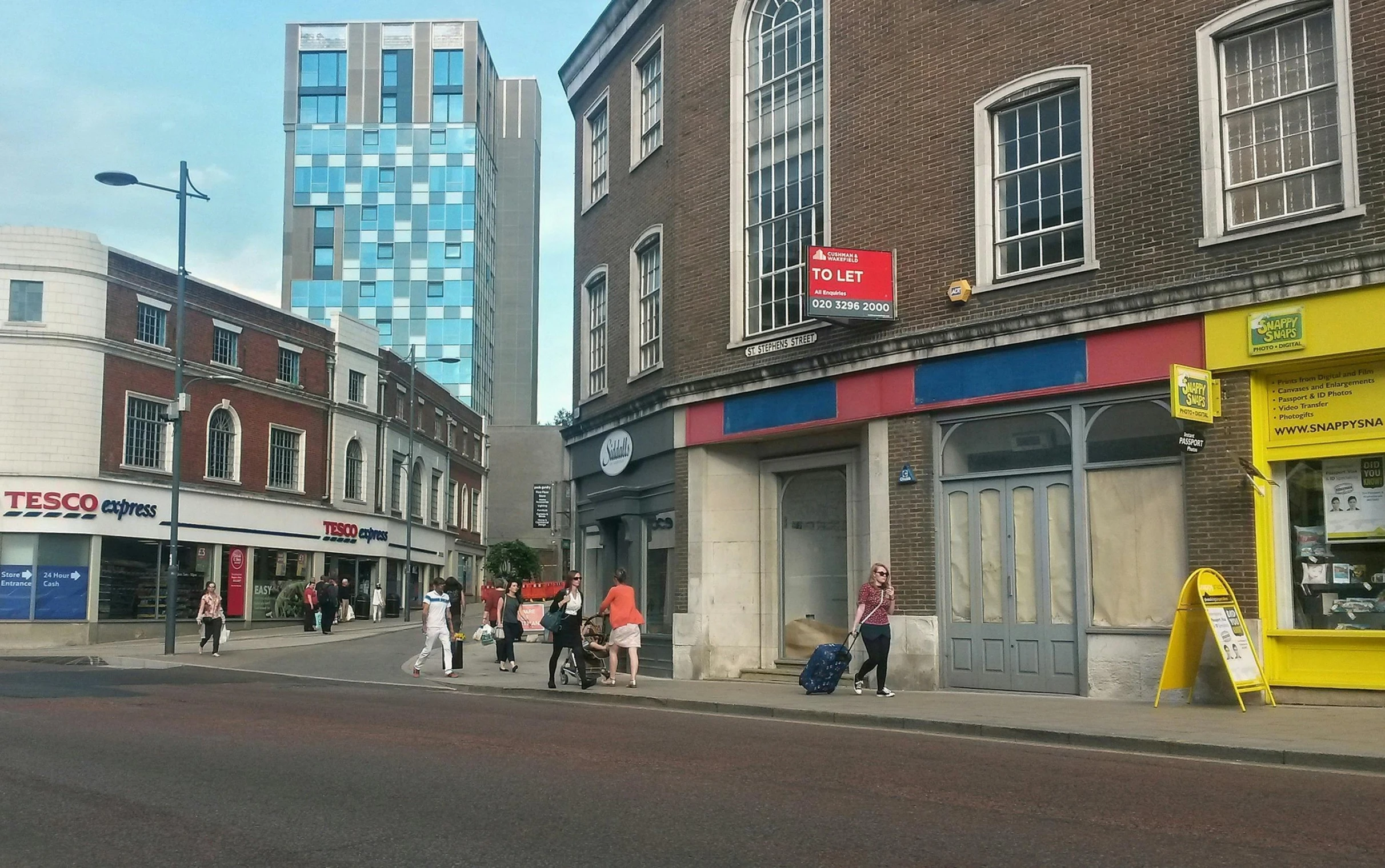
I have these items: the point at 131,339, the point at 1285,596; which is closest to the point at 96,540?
the point at 131,339

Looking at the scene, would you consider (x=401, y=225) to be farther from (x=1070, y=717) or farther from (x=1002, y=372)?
(x=1070, y=717)

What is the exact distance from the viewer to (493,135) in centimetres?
11475

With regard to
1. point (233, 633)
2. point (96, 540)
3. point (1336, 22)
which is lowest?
point (233, 633)

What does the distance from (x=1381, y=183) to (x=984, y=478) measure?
19.0 ft

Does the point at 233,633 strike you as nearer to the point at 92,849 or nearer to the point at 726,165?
the point at 726,165

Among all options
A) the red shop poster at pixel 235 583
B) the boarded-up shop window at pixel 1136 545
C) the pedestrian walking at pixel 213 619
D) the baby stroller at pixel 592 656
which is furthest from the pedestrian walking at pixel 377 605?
the boarded-up shop window at pixel 1136 545

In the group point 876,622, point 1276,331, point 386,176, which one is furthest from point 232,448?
point 386,176

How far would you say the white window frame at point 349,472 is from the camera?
4888 cm

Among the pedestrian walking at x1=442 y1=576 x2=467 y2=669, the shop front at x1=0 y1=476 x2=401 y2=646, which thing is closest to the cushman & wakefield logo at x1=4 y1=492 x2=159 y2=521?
the shop front at x1=0 y1=476 x2=401 y2=646

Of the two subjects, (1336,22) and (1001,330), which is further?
(1001,330)

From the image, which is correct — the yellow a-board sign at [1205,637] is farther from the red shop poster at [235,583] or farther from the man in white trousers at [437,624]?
the red shop poster at [235,583]

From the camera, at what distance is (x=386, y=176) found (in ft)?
328

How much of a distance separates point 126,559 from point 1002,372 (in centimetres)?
2884

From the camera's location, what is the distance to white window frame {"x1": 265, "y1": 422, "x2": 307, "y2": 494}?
44.0 meters
